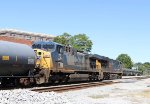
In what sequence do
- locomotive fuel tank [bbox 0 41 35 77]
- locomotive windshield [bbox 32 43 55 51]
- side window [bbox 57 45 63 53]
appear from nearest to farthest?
locomotive fuel tank [bbox 0 41 35 77], locomotive windshield [bbox 32 43 55 51], side window [bbox 57 45 63 53]

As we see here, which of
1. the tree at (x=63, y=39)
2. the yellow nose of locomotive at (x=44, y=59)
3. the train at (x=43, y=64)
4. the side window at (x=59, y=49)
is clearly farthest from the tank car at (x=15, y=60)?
the tree at (x=63, y=39)

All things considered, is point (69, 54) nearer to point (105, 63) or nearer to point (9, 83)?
point (9, 83)

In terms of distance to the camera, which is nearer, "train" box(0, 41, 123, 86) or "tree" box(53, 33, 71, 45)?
"train" box(0, 41, 123, 86)

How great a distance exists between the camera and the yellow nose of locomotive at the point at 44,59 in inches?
1013

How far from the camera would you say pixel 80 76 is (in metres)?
34.2

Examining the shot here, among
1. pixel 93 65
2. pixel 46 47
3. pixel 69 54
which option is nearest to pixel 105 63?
pixel 93 65

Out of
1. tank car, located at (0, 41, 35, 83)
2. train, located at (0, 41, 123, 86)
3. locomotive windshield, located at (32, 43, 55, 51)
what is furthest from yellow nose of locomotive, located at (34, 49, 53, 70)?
tank car, located at (0, 41, 35, 83)

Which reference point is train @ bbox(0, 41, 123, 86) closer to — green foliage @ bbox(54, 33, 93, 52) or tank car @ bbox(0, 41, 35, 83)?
tank car @ bbox(0, 41, 35, 83)

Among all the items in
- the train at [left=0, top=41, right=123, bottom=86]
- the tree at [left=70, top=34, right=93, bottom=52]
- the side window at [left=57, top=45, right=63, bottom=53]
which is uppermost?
the tree at [left=70, top=34, right=93, bottom=52]

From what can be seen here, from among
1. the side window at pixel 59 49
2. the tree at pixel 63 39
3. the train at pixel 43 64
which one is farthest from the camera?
the tree at pixel 63 39

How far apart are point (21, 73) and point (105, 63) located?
2492 cm

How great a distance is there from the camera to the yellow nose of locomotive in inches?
1013

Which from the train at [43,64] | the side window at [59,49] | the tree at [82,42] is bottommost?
the train at [43,64]

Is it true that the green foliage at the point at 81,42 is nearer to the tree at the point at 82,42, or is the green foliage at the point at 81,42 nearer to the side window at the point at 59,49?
the tree at the point at 82,42
